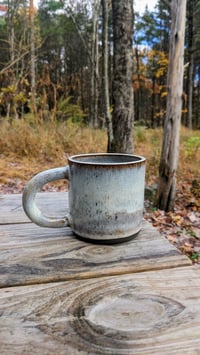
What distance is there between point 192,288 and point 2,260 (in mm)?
243

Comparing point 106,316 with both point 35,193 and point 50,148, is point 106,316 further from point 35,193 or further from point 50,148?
point 50,148

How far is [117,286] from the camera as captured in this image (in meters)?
0.32

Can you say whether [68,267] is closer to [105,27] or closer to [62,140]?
[62,140]

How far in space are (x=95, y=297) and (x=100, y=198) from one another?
13 cm

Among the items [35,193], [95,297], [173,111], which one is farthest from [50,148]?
[95,297]

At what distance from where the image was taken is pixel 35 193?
15.5 inches

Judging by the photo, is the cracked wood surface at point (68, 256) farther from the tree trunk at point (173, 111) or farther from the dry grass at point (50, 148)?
the dry grass at point (50, 148)

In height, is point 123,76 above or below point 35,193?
above

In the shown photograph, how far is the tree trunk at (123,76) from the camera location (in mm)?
1984

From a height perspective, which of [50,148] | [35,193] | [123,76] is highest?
[123,76]

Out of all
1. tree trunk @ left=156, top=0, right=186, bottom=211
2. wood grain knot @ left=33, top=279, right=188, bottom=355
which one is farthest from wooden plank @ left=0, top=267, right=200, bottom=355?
tree trunk @ left=156, top=0, right=186, bottom=211

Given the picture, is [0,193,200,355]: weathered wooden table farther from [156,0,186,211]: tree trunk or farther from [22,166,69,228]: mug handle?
[156,0,186,211]: tree trunk

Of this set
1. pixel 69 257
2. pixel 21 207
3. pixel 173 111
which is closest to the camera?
pixel 69 257

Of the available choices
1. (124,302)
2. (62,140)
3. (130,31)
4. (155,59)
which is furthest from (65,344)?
(155,59)
